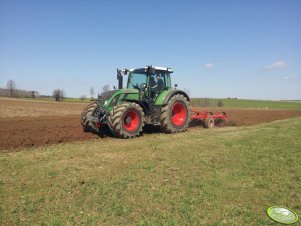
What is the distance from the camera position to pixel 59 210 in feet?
15.5

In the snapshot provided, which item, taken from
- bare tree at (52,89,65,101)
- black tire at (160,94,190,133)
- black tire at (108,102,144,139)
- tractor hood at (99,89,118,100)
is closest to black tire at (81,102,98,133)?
tractor hood at (99,89,118,100)

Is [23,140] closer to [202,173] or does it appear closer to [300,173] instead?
[202,173]

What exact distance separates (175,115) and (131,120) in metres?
2.84

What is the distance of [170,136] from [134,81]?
8.70 ft

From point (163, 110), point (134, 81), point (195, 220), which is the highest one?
point (134, 81)

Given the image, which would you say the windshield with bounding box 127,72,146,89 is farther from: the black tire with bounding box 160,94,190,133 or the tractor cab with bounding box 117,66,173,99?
the black tire with bounding box 160,94,190,133

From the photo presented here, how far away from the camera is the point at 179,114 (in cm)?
1352

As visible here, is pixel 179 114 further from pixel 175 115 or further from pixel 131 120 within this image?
pixel 131 120

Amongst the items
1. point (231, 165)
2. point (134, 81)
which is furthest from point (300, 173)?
point (134, 81)

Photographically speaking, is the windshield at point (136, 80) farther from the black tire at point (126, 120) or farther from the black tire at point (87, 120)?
the black tire at point (87, 120)

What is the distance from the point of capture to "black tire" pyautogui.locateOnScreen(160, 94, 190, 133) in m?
12.3

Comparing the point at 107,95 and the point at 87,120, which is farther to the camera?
the point at 107,95

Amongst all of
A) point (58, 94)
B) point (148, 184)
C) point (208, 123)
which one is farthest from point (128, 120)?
point (58, 94)

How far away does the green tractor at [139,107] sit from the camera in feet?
35.4
